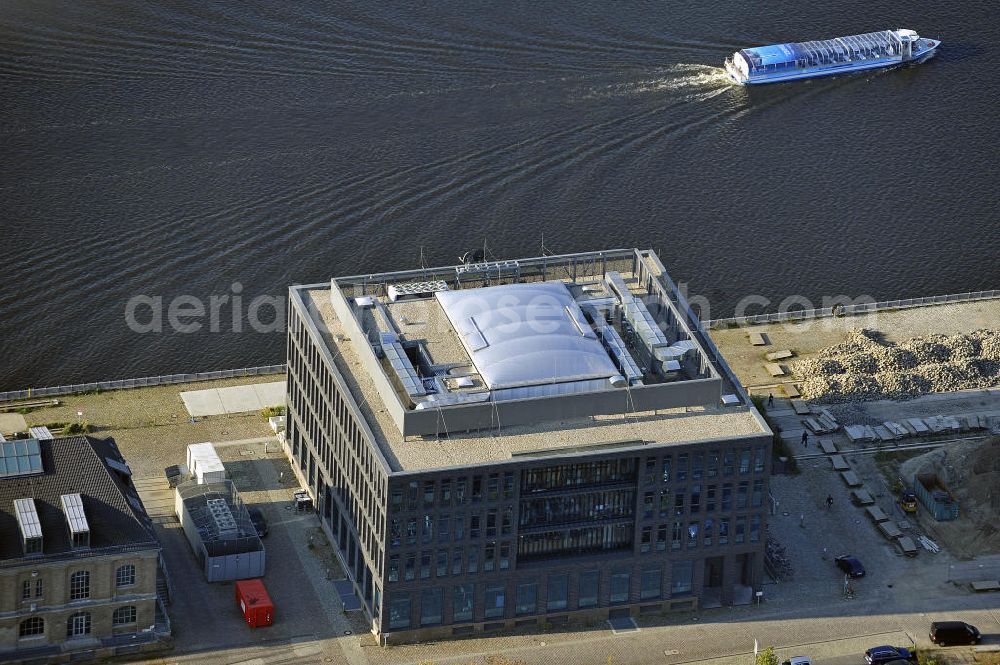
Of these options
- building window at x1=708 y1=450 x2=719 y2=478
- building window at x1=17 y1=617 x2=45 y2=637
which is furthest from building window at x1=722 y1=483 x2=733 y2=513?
building window at x1=17 y1=617 x2=45 y2=637

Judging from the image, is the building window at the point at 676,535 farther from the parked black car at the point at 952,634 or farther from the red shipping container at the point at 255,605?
the red shipping container at the point at 255,605

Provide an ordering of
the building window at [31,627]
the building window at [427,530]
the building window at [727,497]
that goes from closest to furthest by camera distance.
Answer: the building window at [31,627] → the building window at [427,530] → the building window at [727,497]

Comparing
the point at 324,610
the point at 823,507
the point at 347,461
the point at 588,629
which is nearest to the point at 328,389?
the point at 347,461

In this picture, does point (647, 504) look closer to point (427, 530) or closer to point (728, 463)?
point (728, 463)

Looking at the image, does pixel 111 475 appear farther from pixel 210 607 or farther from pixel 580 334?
pixel 580 334

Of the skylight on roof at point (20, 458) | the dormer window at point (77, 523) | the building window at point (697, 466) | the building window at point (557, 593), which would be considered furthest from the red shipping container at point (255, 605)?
the building window at point (697, 466)
